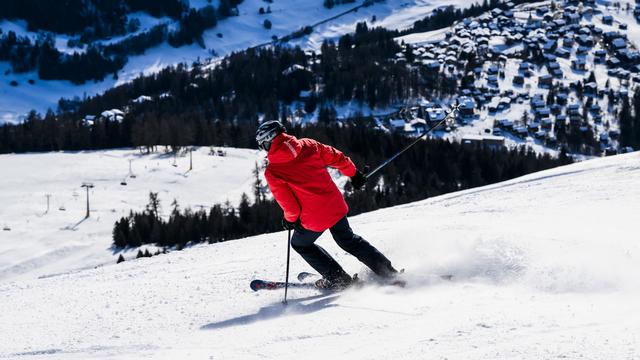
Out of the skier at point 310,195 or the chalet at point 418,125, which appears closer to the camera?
the skier at point 310,195

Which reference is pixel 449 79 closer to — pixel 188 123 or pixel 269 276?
pixel 188 123

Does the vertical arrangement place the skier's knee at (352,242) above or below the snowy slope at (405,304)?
above

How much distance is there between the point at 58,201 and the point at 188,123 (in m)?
41.7

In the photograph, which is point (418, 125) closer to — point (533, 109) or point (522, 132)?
point (522, 132)

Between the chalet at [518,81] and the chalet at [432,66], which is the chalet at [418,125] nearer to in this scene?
the chalet at [432,66]

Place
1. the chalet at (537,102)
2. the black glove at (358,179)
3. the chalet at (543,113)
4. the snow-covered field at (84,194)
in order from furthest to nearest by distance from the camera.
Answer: the chalet at (537,102), the chalet at (543,113), the snow-covered field at (84,194), the black glove at (358,179)

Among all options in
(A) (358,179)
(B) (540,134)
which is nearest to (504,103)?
(B) (540,134)

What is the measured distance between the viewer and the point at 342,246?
712 centimetres

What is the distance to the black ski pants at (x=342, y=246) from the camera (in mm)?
7020

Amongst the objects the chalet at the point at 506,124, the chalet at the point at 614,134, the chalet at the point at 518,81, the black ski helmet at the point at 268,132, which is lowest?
the black ski helmet at the point at 268,132

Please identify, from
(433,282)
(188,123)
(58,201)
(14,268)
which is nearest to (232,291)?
(433,282)

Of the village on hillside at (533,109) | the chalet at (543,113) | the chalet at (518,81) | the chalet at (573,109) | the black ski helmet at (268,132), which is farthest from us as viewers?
the chalet at (518,81)

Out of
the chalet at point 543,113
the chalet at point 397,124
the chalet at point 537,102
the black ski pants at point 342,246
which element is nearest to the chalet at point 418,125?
the chalet at point 397,124

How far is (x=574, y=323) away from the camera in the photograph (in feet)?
16.0
